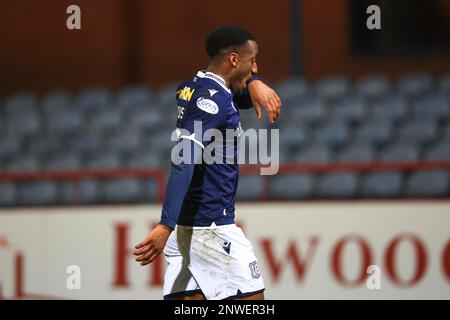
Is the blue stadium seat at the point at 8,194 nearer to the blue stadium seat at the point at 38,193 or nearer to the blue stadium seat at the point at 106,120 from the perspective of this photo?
the blue stadium seat at the point at 38,193

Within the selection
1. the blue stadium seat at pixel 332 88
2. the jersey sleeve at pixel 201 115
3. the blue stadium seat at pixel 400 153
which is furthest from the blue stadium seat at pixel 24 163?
the jersey sleeve at pixel 201 115

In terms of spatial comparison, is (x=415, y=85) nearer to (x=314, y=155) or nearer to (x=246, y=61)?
(x=314, y=155)

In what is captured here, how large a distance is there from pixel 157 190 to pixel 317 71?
17.6 feet

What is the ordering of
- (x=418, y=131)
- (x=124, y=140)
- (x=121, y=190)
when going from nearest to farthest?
(x=121, y=190) → (x=418, y=131) → (x=124, y=140)

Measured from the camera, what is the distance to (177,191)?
479 cm

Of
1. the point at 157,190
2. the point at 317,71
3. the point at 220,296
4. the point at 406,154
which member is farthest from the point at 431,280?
the point at 317,71

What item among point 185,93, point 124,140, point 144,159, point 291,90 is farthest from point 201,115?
point 291,90

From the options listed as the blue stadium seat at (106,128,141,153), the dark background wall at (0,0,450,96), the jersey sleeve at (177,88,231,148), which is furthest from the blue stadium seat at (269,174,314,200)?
the dark background wall at (0,0,450,96)

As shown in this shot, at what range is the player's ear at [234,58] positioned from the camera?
16.9 feet

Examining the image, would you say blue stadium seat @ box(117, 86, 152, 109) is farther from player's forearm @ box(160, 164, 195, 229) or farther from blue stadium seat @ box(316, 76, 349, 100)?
player's forearm @ box(160, 164, 195, 229)

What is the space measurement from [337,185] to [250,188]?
0.92 metres

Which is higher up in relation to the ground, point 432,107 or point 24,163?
point 432,107

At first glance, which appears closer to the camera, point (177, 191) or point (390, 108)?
point (177, 191)

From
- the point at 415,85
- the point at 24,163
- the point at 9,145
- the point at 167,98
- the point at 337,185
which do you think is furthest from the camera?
the point at 167,98
